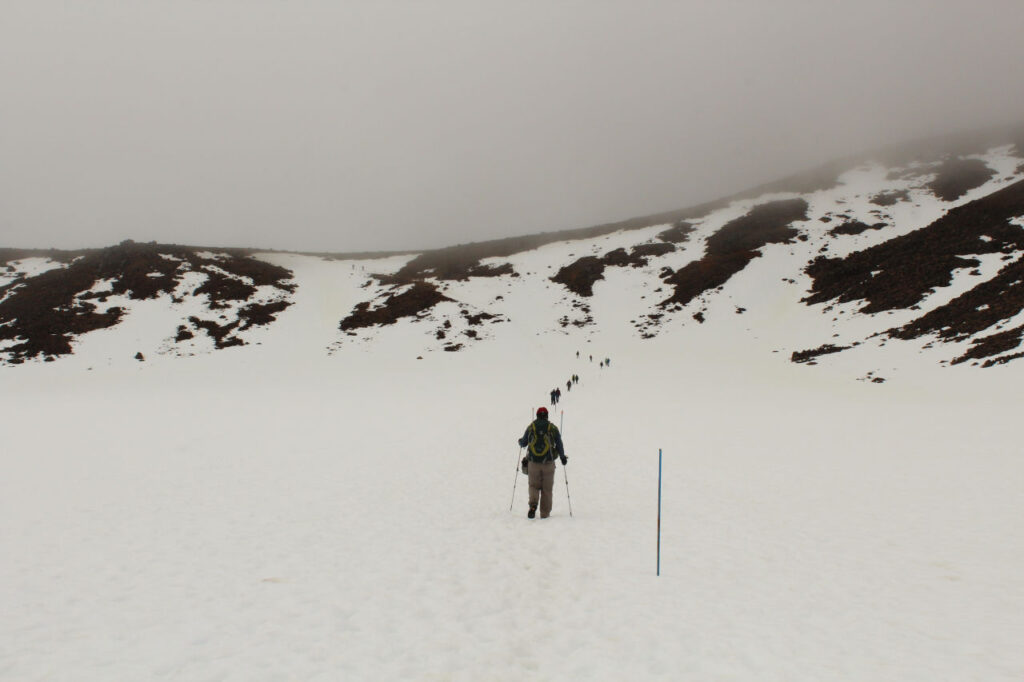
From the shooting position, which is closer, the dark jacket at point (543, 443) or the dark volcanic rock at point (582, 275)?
the dark jacket at point (543, 443)

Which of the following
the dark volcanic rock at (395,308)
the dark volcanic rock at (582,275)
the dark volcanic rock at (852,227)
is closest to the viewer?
the dark volcanic rock at (395,308)

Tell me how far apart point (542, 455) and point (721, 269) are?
68.8m

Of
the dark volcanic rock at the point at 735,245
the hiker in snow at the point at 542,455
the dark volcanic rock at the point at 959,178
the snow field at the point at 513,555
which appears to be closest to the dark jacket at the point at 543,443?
the hiker in snow at the point at 542,455

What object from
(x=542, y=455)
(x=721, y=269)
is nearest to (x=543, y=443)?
(x=542, y=455)

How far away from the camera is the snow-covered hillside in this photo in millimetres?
5621

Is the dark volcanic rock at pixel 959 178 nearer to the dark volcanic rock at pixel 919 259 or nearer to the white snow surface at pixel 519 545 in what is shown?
the dark volcanic rock at pixel 919 259

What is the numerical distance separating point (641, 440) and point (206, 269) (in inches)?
3278

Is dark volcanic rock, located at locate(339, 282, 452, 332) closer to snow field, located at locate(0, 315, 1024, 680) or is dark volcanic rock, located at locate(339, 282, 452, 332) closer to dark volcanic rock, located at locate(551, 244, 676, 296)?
dark volcanic rock, located at locate(551, 244, 676, 296)

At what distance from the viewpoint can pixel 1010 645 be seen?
17.7ft

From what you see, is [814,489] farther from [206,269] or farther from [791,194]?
[791,194]

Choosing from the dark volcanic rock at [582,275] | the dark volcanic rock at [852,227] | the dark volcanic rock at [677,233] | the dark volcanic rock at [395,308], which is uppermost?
the dark volcanic rock at [677,233]

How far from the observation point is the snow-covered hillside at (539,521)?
562 cm

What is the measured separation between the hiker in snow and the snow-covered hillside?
60 cm

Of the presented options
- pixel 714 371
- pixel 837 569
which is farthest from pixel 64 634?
pixel 714 371
